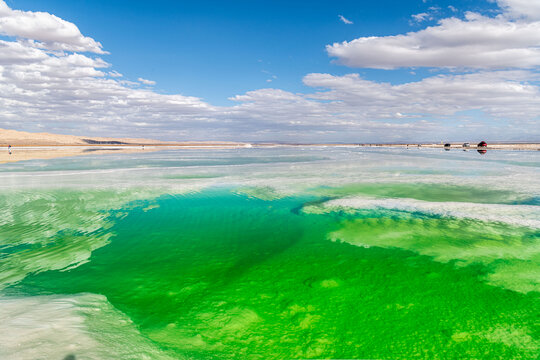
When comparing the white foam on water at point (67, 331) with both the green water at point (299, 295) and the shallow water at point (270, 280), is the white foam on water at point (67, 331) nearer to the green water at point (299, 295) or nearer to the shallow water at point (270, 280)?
the shallow water at point (270, 280)

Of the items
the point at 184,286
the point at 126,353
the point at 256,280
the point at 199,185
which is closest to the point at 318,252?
the point at 256,280

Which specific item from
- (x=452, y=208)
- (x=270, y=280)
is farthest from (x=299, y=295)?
(x=452, y=208)

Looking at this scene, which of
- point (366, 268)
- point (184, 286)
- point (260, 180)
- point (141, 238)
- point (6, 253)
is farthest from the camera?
point (260, 180)

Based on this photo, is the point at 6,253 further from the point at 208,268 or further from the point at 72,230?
Answer: the point at 208,268

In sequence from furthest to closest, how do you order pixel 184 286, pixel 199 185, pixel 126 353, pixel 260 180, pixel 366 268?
pixel 260 180, pixel 199 185, pixel 366 268, pixel 184 286, pixel 126 353

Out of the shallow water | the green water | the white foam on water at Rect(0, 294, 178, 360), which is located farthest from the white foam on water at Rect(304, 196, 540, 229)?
the white foam on water at Rect(0, 294, 178, 360)

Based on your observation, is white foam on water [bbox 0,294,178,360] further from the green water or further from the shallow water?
the green water
